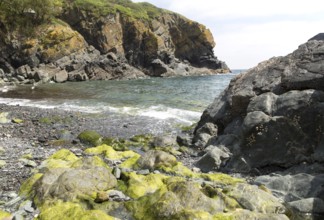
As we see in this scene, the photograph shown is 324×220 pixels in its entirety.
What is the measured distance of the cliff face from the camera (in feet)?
293

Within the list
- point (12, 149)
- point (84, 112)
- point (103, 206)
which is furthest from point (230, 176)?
point (84, 112)

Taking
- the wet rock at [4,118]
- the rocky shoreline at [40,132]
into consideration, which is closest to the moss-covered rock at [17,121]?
the rocky shoreline at [40,132]

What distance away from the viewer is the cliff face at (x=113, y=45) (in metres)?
89.4

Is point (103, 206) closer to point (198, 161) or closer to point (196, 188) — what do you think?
point (196, 188)

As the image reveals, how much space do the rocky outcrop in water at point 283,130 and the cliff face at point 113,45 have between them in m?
63.6

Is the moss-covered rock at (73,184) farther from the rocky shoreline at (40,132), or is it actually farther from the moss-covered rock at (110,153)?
the moss-covered rock at (110,153)

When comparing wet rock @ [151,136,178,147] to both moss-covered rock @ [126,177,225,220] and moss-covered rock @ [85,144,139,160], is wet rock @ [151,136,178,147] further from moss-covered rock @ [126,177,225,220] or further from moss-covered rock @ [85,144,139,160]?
moss-covered rock @ [126,177,225,220]

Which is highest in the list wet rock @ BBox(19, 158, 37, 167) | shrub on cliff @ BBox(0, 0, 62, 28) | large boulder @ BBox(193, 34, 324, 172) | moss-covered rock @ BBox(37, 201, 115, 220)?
shrub on cliff @ BBox(0, 0, 62, 28)

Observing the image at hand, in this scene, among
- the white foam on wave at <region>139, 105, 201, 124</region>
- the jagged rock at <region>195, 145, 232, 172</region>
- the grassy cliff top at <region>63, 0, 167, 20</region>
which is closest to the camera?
the jagged rock at <region>195, 145, 232, 172</region>

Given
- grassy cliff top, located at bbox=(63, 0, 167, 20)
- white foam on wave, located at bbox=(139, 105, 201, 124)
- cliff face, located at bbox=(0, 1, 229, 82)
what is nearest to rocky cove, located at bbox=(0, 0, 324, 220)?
white foam on wave, located at bbox=(139, 105, 201, 124)

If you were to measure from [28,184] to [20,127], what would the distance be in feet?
45.0

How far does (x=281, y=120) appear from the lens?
56.2 feet

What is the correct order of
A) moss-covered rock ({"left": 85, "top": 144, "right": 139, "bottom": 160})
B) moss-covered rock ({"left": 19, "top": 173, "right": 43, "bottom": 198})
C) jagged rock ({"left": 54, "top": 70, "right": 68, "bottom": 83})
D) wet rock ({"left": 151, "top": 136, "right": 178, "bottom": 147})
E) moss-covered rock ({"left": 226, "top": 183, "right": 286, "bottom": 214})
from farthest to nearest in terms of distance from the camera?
jagged rock ({"left": 54, "top": 70, "right": 68, "bottom": 83}) < wet rock ({"left": 151, "top": 136, "right": 178, "bottom": 147}) < moss-covered rock ({"left": 85, "top": 144, "right": 139, "bottom": 160}) < moss-covered rock ({"left": 19, "top": 173, "right": 43, "bottom": 198}) < moss-covered rock ({"left": 226, "top": 183, "right": 286, "bottom": 214})

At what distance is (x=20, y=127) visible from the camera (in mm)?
25375
